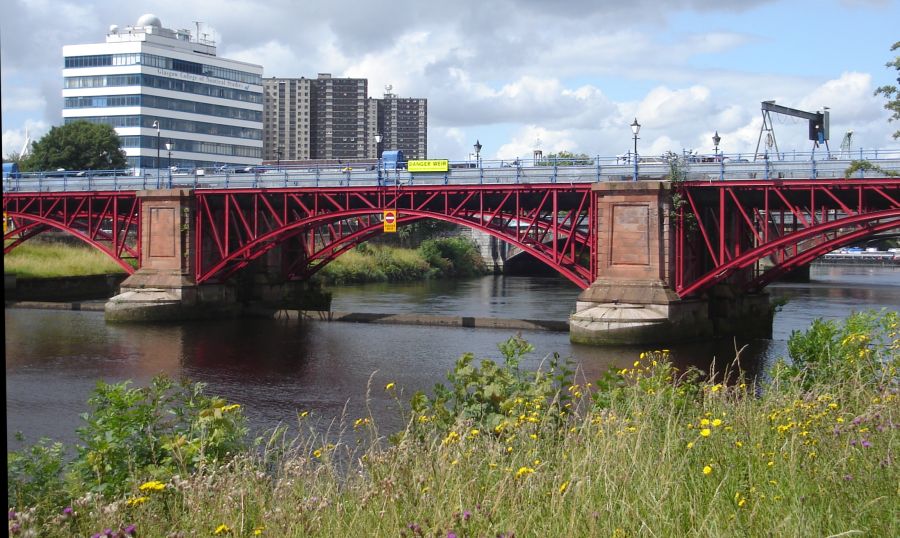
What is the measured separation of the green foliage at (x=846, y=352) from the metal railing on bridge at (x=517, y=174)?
606 inches

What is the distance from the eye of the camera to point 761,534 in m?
7.69

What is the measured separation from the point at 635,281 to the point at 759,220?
708cm

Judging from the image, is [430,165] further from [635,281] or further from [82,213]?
[82,213]

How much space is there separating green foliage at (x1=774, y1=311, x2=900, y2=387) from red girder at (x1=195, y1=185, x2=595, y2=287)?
25.1 m

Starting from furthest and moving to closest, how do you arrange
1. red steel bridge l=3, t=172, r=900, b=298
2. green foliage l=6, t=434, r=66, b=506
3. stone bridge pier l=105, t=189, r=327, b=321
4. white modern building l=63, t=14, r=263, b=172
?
white modern building l=63, t=14, r=263, b=172, stone bridge pier l=105, t=189, r=327, b=321, red steel bridge l=3, t=172, r=900, b=298, green foliage l=6, t=434, r=66, b=506

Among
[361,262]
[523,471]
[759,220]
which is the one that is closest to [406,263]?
[361,262]

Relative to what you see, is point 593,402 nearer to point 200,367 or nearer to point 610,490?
point 610,490

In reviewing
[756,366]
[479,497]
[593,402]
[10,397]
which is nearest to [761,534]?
[479,497]

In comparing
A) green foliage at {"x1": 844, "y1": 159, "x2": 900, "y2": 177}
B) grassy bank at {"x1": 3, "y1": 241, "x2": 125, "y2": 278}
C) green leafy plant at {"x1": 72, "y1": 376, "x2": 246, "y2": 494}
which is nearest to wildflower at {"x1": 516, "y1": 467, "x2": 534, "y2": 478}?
green leafy plant at {"x1": 72, "y1": 376, "x2": 246, "y2": 494}

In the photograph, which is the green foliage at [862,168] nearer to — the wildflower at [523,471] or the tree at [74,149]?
the wildflower at [523,471]

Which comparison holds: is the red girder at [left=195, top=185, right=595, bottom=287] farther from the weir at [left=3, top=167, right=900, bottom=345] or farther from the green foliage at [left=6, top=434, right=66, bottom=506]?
the green foliage at [left=6, top=434, right=66, bottom=506]

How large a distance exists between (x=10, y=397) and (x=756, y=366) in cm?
2728

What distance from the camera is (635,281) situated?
150 ft

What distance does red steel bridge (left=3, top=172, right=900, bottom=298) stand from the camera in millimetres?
43719
